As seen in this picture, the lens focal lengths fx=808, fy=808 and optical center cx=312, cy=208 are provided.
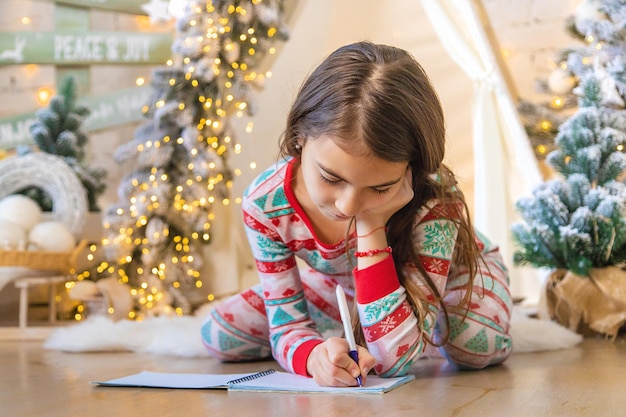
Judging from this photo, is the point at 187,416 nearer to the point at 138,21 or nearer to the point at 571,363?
the point at 571,363

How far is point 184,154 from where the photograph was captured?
2438 mm

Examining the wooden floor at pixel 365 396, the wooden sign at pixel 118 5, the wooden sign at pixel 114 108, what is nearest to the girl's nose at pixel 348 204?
the wooden floor at pixel 365 396

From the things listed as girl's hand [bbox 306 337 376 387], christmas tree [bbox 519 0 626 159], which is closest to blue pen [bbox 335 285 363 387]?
girl's hand [bbox 306 337 376 387]

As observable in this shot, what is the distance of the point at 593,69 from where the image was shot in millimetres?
2145

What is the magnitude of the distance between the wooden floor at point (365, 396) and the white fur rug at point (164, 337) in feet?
0.39

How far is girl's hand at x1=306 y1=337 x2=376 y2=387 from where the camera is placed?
3.49 ft

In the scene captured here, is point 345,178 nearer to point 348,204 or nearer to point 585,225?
point 348,204

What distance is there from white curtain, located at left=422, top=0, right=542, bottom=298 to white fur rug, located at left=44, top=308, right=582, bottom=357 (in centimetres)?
81

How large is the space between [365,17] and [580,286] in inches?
56.2

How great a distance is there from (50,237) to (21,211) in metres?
0.12

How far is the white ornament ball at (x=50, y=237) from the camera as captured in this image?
228 cm

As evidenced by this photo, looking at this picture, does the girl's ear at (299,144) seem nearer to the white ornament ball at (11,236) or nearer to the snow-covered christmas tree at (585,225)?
the snow-covered christmas tree at (585,225)

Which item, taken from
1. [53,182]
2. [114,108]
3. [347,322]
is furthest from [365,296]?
[114,108]

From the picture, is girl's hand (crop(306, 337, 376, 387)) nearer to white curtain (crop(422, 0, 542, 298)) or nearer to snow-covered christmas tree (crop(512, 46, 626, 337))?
snow-covered christmas tree (crop(512, 46, 626, 337))
